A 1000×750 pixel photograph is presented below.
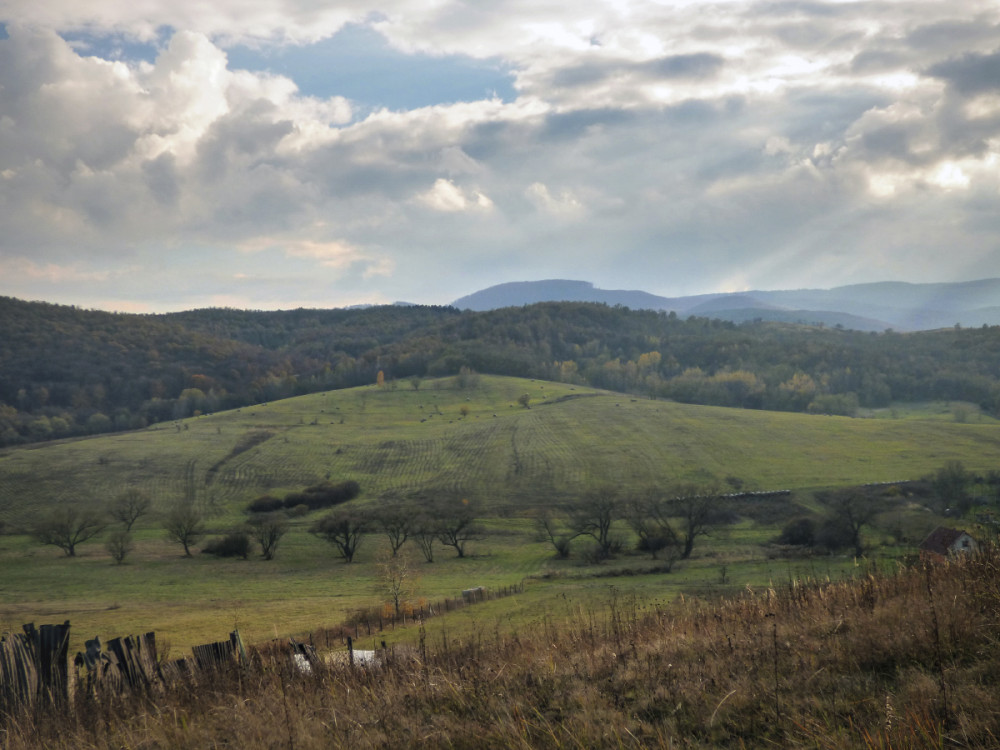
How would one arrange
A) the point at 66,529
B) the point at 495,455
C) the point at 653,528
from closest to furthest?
1. the point at 653,528
2. the point at 66,529
3. the point at 495,455

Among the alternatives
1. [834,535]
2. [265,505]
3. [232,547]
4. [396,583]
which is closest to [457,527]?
[396,583]

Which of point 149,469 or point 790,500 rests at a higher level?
point 149,469

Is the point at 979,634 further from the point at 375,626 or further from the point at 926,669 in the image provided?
the point at 375,626

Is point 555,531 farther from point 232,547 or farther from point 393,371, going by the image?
point 393,371

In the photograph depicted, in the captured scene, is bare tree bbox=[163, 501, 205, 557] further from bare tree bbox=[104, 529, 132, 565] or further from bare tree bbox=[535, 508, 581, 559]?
bare tree bbox=[535, 508, 581, 559]

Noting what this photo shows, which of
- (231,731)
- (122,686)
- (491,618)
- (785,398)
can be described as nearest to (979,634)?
(231,731)

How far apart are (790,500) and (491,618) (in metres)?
54.6

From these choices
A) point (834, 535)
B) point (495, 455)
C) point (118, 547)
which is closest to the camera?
point (834, 535)

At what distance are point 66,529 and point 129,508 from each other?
32.0ft

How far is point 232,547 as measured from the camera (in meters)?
59.1

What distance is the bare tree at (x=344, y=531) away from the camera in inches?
2282

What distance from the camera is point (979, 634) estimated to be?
546cm

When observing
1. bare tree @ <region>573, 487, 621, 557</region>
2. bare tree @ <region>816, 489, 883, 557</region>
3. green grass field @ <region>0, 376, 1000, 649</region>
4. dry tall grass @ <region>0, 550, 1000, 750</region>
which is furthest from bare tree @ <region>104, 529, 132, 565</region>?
dry tall grass @ <region>0, 550, 1000, 750</region>

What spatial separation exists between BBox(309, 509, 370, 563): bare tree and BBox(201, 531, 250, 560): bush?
6.67m
